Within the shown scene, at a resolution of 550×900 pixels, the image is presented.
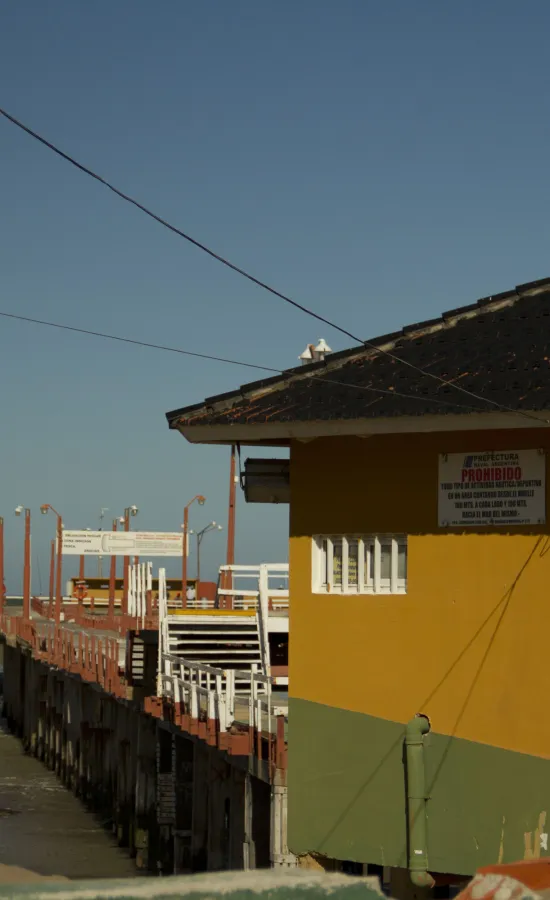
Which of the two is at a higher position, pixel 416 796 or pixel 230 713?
pixel 230 713

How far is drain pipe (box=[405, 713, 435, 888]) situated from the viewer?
15598 mm

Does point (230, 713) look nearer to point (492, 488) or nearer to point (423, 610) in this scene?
point (423, 610)

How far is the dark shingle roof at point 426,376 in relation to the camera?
15195 mm

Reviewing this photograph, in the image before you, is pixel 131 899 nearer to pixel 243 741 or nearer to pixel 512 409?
pixel 512 409

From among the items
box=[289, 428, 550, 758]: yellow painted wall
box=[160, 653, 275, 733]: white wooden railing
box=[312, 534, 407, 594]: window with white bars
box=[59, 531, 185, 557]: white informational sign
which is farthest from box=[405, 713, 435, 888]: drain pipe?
box=[59, 531, 185, 557]: white informational sign

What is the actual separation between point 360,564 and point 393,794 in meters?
Result: 2.72

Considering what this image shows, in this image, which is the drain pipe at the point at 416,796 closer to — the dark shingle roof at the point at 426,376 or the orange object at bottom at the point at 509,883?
the dark shingle roof at the point at 426,376

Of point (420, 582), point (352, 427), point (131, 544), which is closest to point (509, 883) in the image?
point (420, 582)

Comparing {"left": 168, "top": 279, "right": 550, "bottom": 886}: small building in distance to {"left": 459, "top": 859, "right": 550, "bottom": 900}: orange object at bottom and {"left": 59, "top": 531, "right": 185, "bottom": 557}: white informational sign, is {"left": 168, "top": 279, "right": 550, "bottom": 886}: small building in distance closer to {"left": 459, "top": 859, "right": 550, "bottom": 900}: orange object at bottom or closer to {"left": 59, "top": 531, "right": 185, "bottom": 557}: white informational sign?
{"left": 459, "top": 859, "right": 550, "bottom": 900}: orange object at bottom

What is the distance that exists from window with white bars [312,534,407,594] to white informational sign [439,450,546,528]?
0.78m

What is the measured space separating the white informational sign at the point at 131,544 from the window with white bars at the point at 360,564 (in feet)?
185

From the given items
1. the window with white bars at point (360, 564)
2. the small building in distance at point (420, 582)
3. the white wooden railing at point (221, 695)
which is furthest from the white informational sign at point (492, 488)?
the white wooden railing at point (221, 695)

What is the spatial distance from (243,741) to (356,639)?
4499mm

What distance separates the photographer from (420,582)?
15914 millimetres
